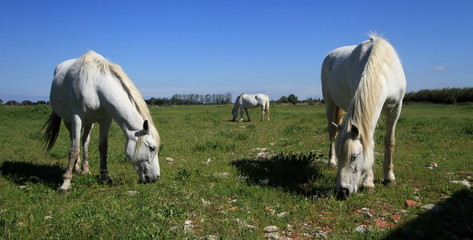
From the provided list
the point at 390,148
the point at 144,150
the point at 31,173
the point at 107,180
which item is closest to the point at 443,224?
the point at 390,148

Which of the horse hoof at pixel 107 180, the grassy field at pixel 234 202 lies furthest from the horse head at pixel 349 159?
the horse hoof at pixel 107 180

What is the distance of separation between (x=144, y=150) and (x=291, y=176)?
257 centimetres

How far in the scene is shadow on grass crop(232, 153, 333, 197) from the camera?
4.93 metres

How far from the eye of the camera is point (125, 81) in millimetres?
5211

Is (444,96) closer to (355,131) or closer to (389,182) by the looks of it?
(389,182)

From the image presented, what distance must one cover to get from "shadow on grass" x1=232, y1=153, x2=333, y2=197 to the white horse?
0.57 meters

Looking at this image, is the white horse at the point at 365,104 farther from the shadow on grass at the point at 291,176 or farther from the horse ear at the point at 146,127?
the horse ear at the point at 146,127

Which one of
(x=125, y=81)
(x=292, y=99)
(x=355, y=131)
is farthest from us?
(x=292, y=99)

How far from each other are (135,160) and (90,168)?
8.95 ft

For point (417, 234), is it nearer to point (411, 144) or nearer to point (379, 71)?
point (379, 71)

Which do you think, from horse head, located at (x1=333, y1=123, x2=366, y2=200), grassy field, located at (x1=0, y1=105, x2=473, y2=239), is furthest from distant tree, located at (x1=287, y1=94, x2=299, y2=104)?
horse head, located at (x1=333, y1=123, x2=366, y2=200)

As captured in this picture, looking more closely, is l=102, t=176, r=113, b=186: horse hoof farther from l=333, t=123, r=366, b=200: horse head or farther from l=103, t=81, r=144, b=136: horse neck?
l=333, t=123, r=366, b=200: horse head

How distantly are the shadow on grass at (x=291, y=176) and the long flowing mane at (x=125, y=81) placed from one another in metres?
1.90

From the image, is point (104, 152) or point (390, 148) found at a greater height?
point (390, 148)
